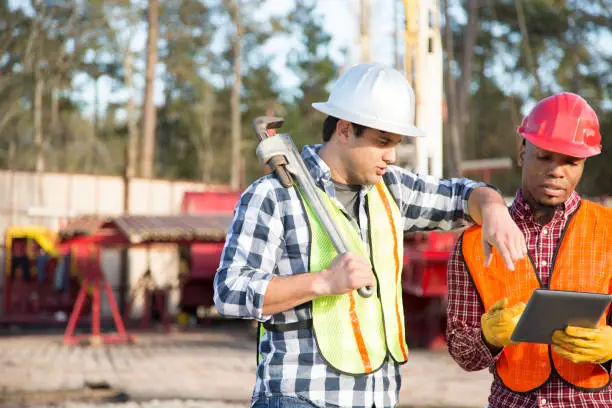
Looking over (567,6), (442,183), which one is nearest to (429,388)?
(442,183)

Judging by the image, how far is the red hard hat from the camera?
305 centimetres

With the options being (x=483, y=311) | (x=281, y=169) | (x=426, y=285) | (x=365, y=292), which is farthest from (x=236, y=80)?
(x=365, y=292)

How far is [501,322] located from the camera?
288 centimetres

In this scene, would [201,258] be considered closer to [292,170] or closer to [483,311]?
[483,311]

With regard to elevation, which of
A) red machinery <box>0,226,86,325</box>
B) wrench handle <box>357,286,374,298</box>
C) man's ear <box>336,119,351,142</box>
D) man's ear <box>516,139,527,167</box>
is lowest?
red machinery <box>0,226,86,325</box>

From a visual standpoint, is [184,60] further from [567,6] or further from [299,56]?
[567,6]

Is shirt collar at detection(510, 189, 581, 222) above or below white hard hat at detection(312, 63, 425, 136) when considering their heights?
below

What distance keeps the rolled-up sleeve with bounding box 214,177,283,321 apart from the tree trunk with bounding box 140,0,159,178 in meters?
27.7

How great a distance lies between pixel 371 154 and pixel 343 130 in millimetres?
123

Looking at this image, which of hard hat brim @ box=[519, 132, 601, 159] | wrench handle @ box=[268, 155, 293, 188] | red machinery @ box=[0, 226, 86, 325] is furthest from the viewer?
red machinery @ box=[0, 226, 86, 325]

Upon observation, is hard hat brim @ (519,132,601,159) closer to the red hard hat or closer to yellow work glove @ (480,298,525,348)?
the red hard hat

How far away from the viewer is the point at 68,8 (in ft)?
104

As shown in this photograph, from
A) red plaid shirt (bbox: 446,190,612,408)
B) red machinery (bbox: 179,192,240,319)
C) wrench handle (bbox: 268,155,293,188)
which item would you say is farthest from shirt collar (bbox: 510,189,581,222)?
red machinery (bbox: 179,192,240,319)

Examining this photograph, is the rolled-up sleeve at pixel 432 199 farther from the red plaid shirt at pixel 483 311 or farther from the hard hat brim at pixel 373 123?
the hard hat brim at pixel 373 123
